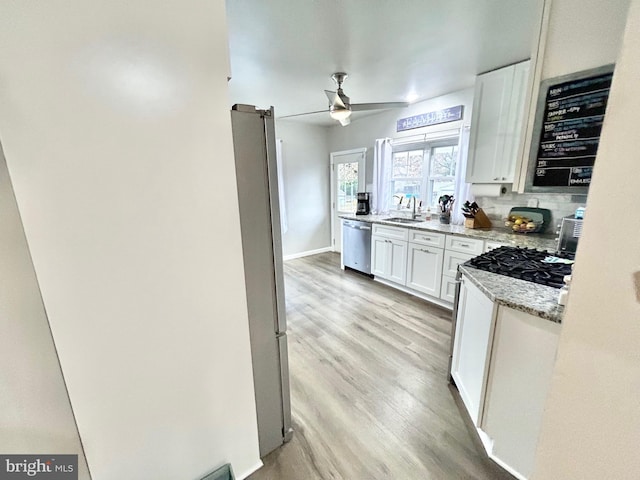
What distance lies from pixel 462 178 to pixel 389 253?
1.27 metres

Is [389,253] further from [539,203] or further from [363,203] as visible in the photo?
[539,203]

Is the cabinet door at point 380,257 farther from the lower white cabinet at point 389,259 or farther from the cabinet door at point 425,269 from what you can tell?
the cabinet door at point 425,269

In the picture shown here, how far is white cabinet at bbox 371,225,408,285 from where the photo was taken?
331 cm

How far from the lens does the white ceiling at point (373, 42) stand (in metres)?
1.60

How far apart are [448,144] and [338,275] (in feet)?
8.04

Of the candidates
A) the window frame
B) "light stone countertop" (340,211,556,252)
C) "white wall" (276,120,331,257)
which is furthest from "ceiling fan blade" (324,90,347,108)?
"white wall" (276,120,331,257)

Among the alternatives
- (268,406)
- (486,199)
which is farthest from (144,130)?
(486,199)

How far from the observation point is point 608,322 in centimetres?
40

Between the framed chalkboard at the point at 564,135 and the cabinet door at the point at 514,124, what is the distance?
1029mm

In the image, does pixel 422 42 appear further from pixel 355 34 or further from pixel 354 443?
pixel 354 443

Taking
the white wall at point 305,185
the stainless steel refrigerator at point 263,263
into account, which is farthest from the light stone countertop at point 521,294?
the white wall at point 305,185

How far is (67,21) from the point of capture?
27.7 inches

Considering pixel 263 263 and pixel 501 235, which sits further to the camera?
pixel 501 235

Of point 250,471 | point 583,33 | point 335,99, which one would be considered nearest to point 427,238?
point 335,99
